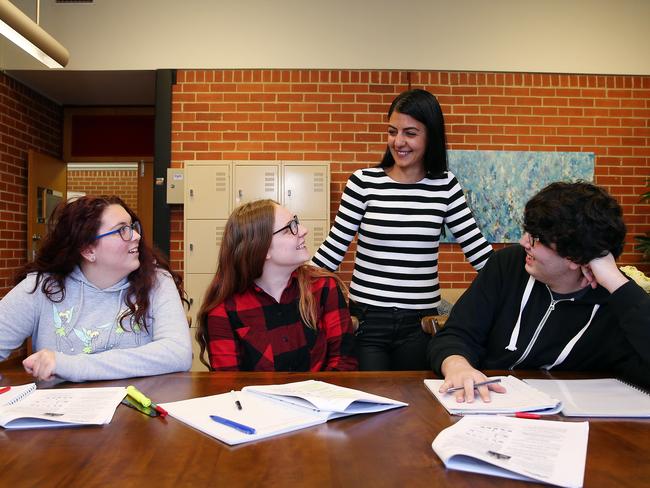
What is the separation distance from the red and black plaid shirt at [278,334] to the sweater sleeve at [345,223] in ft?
1.09

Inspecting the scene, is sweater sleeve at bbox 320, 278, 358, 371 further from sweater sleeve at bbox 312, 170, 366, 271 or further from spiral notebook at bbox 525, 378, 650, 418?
spiral notebook at bbox 525, 378, 650, 418

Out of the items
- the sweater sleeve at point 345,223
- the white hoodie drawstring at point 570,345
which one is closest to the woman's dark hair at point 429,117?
the sweater sleeve at point 345,223

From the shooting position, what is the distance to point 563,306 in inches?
67.6

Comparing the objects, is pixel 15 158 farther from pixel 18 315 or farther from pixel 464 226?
pixel 464 226

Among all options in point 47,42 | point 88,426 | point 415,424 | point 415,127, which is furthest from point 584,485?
point 47,42

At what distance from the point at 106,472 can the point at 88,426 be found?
0.26 m

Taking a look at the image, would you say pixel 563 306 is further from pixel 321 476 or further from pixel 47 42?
pixel 47 42

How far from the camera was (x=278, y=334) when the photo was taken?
6.37 ft

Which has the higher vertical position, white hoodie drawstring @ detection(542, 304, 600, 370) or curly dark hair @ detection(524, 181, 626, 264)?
curly dark hair @ detection(524, 181, 626, 264)

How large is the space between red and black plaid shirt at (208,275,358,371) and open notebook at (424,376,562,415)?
638mm

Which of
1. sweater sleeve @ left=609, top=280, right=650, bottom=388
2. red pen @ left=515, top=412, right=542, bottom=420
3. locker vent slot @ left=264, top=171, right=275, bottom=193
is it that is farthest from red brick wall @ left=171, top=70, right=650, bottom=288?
red pen @ left=515, top=412, right=542, bottom=420

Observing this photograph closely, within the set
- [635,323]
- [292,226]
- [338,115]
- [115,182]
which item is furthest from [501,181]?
[115,182]

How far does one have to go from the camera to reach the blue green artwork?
4.85 meters

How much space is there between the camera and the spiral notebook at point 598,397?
1.21 meters
